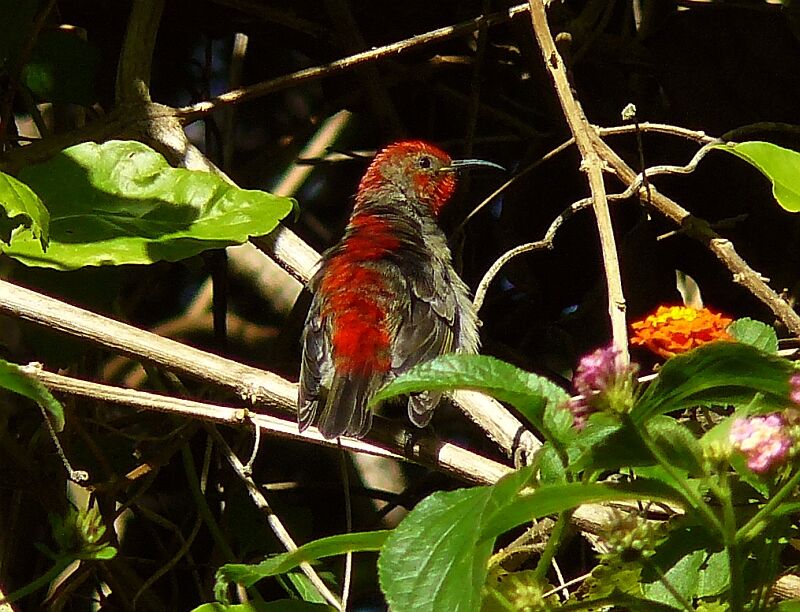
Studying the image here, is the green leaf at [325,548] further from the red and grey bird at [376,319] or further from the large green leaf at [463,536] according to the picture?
the red and grey bird at [376,319]

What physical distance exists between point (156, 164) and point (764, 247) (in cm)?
182

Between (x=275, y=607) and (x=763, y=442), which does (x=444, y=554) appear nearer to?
(x=763, y=442)

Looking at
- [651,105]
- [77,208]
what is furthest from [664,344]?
[651,105]

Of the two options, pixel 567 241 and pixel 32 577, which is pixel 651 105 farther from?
pixel 32 577

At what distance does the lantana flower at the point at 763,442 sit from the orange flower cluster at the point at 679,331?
3.01ft

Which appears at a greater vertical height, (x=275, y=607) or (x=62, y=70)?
(x=62, y=70)

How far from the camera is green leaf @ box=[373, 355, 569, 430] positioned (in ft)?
4.57

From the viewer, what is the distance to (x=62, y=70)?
11.8ft

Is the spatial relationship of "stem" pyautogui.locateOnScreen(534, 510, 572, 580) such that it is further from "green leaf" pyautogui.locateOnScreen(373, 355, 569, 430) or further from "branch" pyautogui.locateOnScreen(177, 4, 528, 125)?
"branch" pyautogui.locateOnScreen(177, 4, 528, 125)

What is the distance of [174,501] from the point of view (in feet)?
12.6

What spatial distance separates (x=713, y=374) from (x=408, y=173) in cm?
296

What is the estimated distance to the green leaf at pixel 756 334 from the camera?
196 cm

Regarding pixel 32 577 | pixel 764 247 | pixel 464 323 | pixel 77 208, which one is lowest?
pixel 32 577

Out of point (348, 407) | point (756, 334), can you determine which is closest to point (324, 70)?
point (348, 407)
